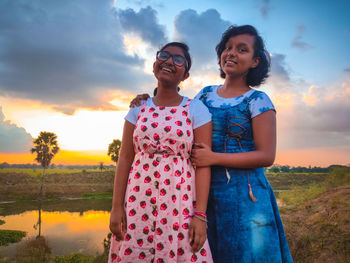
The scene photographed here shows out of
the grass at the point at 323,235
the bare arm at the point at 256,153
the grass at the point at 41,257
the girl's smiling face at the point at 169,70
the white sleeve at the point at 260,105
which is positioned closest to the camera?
the bare arm at the point at 256,153

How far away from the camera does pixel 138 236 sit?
191 cm

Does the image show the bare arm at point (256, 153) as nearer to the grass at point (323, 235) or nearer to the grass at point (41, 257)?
the grass at point (323, 235)

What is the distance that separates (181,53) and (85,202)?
140ft

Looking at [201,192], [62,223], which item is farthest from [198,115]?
[62,223]

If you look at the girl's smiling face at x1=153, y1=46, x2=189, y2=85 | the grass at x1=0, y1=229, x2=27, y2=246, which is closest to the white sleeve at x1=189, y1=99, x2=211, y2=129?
the girl's smiling face at x1=153, y1=46, x2=189, y2=85

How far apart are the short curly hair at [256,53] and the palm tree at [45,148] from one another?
41.1 meters

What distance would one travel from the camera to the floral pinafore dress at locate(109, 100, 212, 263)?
1.86 metres

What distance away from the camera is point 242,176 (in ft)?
7.02

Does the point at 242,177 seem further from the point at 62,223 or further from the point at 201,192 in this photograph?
the point at 62,223

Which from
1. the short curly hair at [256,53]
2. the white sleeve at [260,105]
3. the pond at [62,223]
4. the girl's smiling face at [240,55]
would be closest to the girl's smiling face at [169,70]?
the girl's smiling face at [240,55]

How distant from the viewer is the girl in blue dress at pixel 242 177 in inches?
80.0

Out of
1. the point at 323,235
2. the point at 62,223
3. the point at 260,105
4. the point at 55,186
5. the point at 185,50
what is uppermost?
the point at 185,50

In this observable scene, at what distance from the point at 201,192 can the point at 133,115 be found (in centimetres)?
93

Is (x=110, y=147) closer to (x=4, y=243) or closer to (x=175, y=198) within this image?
(x=4, y=243)
